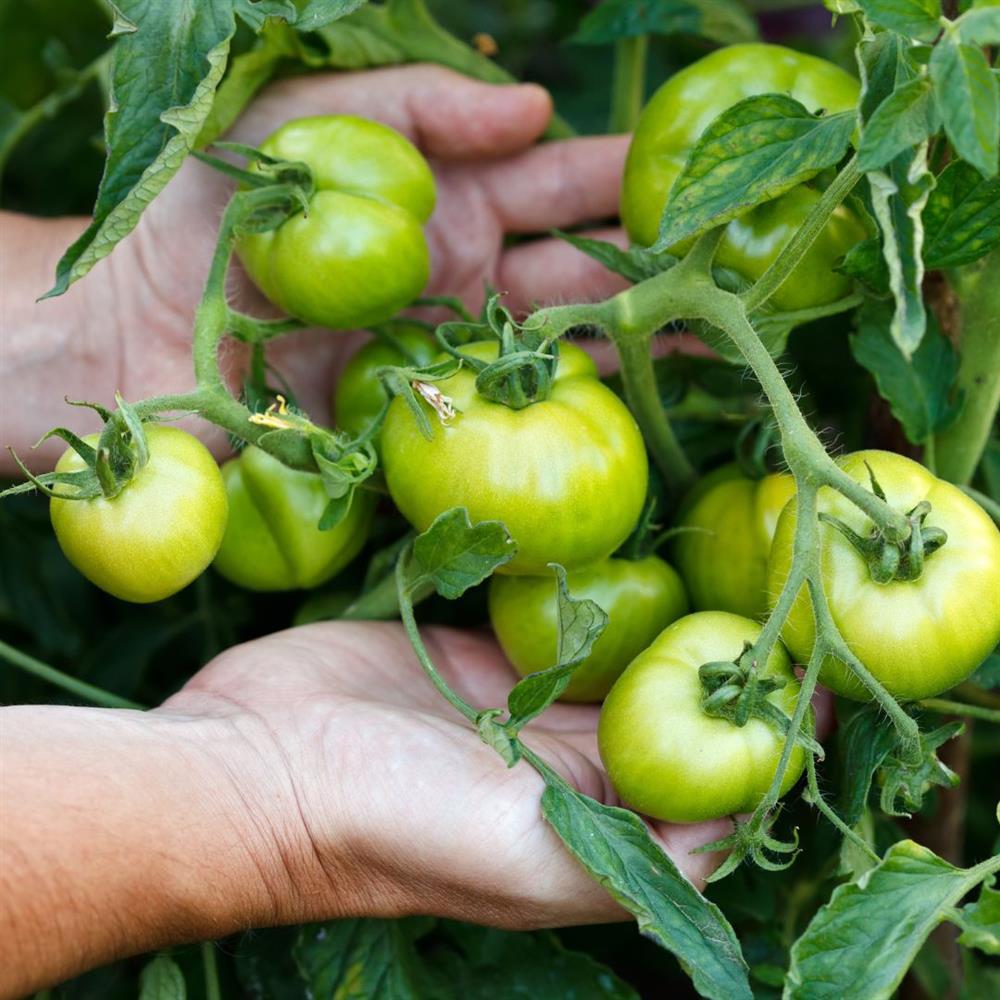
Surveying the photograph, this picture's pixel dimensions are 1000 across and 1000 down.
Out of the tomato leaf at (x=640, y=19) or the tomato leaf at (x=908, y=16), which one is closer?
the tomato leaf at (x=908, y=16)

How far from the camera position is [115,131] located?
0.79m

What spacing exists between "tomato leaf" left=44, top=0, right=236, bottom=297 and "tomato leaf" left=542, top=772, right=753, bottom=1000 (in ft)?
1.55

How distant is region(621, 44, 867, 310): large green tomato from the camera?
864 millimetres

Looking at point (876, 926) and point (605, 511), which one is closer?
point (876, 926)

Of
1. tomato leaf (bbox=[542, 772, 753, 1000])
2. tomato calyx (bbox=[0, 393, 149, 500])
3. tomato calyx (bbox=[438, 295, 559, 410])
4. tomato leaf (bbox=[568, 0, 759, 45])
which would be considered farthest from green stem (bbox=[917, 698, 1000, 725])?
tomato leaf (bbox=[568, 0, 759, 45])

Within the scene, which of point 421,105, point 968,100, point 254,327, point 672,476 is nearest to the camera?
point 968,100

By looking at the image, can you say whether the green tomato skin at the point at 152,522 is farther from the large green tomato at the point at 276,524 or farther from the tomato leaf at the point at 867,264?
the tomato leaf at the point at 867,264

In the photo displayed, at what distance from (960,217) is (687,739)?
39 cm

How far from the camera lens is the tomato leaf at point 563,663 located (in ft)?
2.41

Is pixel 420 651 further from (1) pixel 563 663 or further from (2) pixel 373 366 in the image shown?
(2) pixel 373 366

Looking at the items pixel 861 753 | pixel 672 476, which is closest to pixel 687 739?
pixel 861 753

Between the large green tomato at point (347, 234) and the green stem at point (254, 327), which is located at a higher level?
the large green tomato at point (347, 234)

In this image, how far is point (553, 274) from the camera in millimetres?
1305

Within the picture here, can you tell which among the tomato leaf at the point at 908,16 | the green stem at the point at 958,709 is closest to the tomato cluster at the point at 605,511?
the green stem at the point at 958,709
